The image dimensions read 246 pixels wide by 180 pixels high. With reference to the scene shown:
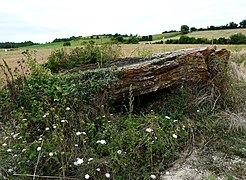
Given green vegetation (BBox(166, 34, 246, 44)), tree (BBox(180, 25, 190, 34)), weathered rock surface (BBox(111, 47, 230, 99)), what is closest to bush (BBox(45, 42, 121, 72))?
weathered rock surface (BBox(111, 47, 230, 99))

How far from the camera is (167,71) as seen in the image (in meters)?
5.13

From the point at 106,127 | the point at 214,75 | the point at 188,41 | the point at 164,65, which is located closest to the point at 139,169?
the point at 106,127

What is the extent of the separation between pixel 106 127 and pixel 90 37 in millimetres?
6406

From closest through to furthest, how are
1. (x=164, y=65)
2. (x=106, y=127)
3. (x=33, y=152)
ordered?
(x=33, y=152) → (x=106, y=127) → (x=164, y=65)

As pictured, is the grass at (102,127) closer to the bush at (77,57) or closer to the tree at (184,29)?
the bush at (77,57)

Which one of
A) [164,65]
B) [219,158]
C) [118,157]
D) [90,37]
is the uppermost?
[90,37]

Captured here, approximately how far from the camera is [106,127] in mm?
3945

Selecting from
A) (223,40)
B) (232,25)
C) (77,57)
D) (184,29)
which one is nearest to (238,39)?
(223,40)

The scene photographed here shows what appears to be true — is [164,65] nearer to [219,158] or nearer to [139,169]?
[219,158]

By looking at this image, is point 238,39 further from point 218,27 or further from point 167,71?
point 167,71

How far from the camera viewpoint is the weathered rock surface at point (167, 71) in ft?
16.0

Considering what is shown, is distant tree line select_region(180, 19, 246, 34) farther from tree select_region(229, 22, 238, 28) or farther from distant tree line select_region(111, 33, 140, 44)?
distant tree line select_region(111, 33, 140, 44)

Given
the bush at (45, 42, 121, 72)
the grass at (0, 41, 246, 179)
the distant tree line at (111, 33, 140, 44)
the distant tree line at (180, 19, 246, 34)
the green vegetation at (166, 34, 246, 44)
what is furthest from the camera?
the distant tree line at (180, 19, 246, 34)

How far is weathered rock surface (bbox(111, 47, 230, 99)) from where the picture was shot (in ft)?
16.0
